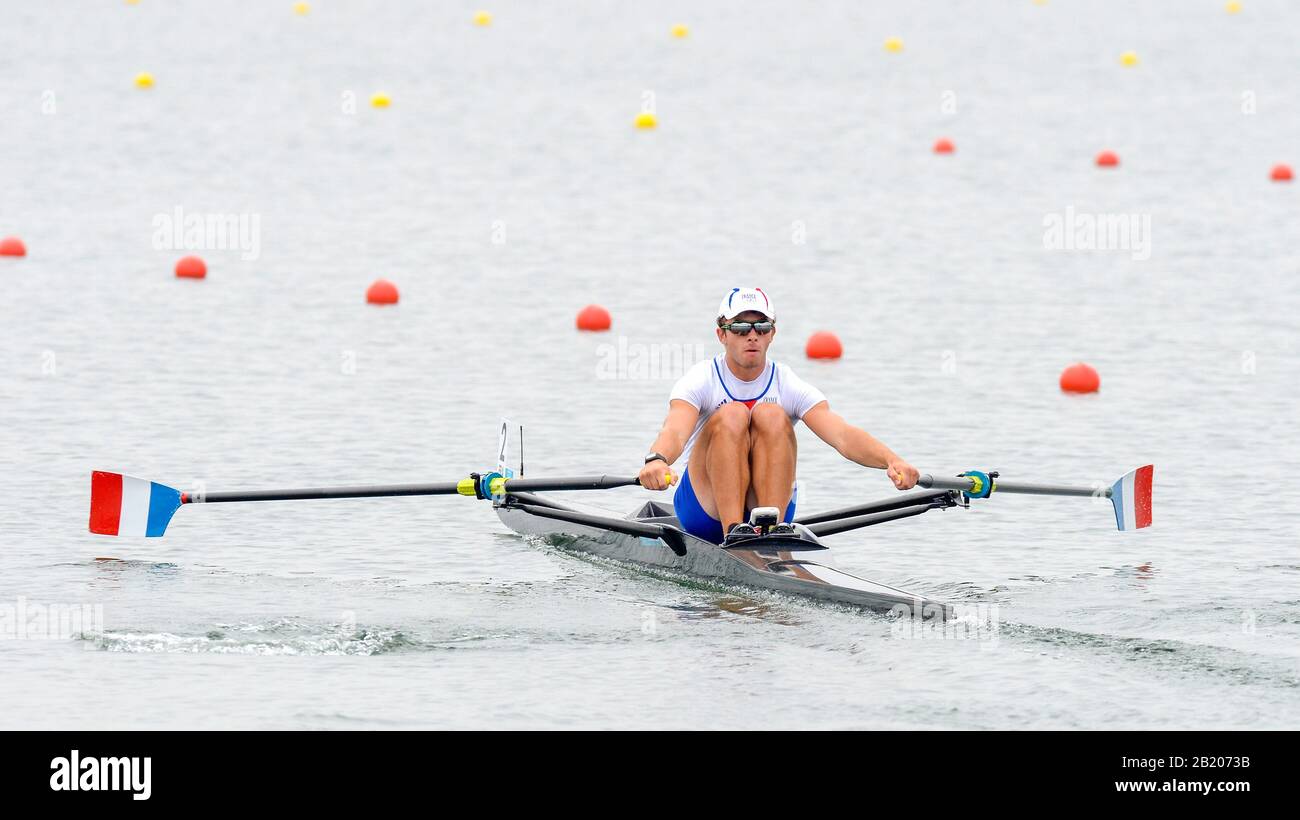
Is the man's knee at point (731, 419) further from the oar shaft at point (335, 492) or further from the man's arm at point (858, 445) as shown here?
the oar shaft at point (335, 492)

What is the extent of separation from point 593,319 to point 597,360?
1342 millimetres

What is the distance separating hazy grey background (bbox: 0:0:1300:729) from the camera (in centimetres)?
918

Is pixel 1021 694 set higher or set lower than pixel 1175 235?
lower

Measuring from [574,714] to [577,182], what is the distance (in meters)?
19.2

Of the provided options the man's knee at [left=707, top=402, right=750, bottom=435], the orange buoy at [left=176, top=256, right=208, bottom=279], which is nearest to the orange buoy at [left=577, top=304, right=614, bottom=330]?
the orange buoy at [left=176, top=256, right=208, bottom=279]

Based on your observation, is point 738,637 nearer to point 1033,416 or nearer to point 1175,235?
point 1033,416

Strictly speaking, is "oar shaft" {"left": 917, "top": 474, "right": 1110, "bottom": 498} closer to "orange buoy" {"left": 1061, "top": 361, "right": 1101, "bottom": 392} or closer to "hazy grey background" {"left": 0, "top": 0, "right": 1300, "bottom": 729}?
"hazy grey background" {"left": 0, "top": 0, "right": 1300, "bottom": 729}

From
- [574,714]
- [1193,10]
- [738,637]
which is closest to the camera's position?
[574,714]

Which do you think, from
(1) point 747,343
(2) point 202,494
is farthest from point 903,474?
(2) point 202,494

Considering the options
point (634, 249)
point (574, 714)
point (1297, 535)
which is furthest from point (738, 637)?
point (634, 249)

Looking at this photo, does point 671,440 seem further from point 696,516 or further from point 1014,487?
point 1014,487

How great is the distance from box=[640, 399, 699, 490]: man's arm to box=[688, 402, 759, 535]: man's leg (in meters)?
0.13

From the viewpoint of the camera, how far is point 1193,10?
5397cm

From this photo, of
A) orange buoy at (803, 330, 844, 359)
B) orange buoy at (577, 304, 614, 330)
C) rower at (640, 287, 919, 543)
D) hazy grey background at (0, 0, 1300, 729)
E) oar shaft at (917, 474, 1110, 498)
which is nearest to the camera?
hazy grey background at (0, 0, 1300, 729)
